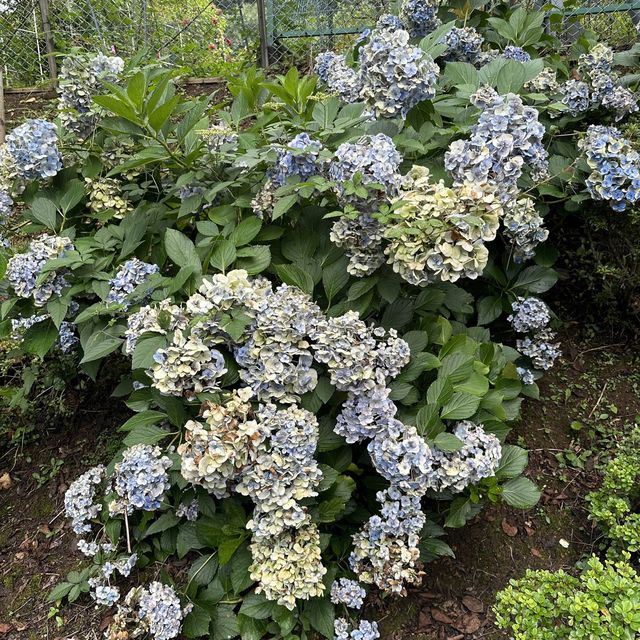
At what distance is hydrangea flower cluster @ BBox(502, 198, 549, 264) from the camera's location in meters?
2.28

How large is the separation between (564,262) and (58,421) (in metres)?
2.67

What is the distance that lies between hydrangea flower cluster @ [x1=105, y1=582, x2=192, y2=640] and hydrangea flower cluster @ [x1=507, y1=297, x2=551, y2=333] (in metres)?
1.73

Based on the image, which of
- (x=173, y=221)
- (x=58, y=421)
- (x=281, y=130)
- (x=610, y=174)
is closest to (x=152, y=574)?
(x=58, y=421)

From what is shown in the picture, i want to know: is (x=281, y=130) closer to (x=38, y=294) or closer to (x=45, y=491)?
(x=38, y=294)

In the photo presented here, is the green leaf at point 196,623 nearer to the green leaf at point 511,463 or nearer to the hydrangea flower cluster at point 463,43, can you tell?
the green leaf at point 511,463

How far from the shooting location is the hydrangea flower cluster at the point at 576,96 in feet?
8.41

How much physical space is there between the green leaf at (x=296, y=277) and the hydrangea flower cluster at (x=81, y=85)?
3.69ft

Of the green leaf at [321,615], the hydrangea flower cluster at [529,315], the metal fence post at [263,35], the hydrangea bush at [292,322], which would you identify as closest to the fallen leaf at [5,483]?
the hydrangea bush at [292,322]

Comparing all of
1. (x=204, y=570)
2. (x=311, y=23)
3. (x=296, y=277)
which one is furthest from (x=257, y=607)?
(x=311, y=23)

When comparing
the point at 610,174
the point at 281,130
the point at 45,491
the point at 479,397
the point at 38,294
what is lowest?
the point at 45,491

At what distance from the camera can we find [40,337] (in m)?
2.22

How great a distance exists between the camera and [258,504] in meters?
1.78

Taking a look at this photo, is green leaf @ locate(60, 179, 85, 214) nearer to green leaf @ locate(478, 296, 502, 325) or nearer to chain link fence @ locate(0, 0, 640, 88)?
green leaf @ locate(478, 296, 502, 325)

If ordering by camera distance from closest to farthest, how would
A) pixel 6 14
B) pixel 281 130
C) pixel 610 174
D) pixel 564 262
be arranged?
pixel 281 130, pixel 610 174, pixel 564 262, pixel 6 14
